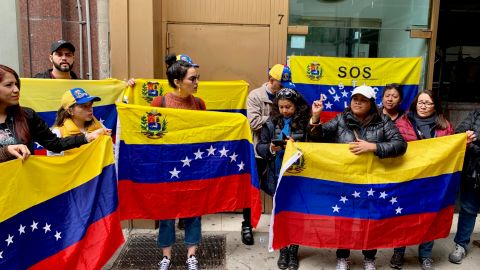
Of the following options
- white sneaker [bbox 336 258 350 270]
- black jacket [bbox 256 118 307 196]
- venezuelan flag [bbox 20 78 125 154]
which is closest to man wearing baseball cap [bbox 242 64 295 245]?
black jacket [bbox 256 118 307 196]

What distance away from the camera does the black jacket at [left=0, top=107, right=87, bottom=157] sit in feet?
9.64

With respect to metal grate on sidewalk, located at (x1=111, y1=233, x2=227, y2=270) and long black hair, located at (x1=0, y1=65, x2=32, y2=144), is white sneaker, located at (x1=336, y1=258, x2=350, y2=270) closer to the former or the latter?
metal grate on sidewalk, located at (x1=111, y1=233, x2=227, y2=270)

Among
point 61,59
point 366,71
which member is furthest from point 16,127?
point 366,71

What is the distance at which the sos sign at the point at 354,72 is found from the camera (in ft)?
17.4

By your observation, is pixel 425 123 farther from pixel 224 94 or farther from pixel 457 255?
pixel 224 94

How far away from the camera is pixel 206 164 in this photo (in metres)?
4.00

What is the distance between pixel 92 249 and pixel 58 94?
188 centimetres

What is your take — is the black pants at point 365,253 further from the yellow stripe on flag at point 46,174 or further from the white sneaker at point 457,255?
the yellow stripe on flag at point 46,174

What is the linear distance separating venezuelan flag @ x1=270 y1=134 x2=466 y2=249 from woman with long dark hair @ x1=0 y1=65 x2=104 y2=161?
6.48 feet

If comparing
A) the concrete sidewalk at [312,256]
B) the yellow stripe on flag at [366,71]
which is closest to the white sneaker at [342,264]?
the concrete sidewalk at [312,256]

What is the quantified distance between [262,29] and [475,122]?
2.74 metres

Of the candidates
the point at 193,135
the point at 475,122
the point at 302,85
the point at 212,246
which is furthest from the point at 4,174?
the point at 475,122

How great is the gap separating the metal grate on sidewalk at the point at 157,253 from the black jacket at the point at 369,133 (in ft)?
5.44

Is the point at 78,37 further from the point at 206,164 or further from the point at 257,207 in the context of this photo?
the point at 257,207
